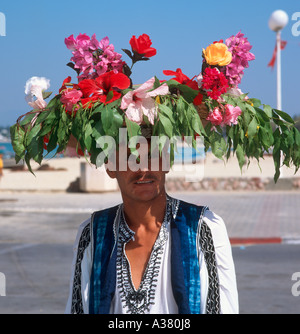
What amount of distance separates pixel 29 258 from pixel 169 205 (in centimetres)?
Answer: 847

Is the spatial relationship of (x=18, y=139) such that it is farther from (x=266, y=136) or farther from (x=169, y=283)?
(x=266, y=136)

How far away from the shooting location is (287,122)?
3.03 meters

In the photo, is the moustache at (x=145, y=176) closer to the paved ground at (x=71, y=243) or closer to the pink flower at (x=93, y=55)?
the pink flower at (x=93, y=55)

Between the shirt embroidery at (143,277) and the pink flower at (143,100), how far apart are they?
52 cm

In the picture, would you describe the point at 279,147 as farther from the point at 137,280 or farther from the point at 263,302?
the point at 263,302

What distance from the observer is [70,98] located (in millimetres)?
2736

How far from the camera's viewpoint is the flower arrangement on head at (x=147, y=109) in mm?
2672

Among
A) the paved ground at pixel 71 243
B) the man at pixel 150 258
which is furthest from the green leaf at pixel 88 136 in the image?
A: the paved ground at pixel 71 243

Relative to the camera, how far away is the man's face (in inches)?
113

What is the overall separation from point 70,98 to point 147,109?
0.33 m

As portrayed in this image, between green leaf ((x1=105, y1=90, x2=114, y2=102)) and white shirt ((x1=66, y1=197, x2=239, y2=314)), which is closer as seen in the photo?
green leaf ((x1=105, y1=90, x2=114, y2=102))

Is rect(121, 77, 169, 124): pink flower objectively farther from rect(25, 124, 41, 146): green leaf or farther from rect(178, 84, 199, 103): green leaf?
rect(25, 124, 41, 146): green leaf

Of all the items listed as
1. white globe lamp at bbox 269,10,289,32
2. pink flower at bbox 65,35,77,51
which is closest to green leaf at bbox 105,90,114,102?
pink flower at bbox 65,35,77,51
